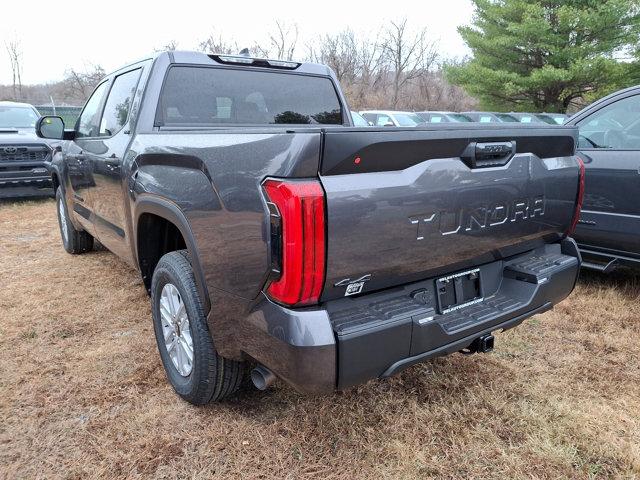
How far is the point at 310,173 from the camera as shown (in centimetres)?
173

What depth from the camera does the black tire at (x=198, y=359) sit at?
93.7 inches

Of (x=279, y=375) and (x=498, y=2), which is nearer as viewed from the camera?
(x=279, y=375)

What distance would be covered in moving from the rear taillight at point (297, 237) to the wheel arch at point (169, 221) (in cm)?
61

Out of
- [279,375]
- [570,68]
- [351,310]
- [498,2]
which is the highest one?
[498,2]

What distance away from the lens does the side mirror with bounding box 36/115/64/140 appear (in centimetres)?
444

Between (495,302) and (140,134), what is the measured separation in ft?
7.49

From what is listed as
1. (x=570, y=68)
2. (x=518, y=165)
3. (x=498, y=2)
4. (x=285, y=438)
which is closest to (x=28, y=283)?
(x=285, y=438)

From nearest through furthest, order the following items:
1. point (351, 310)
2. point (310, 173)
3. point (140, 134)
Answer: point (310, 173) < point (351, 310) < point (140, 134)

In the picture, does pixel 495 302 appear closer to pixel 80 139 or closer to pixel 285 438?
pixel 285 438

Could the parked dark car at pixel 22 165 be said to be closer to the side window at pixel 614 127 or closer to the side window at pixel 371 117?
the side window at pixel 614 127

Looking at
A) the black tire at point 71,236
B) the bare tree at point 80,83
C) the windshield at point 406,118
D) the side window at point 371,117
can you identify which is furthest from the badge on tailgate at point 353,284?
the bare tree at point 80,83

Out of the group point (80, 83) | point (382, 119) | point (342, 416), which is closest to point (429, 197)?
point (342, 416)

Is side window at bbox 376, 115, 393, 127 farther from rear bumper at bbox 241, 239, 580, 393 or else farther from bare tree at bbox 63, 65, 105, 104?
bare tree at bbox 63, 65, 105, 104

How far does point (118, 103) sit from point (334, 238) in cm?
274
